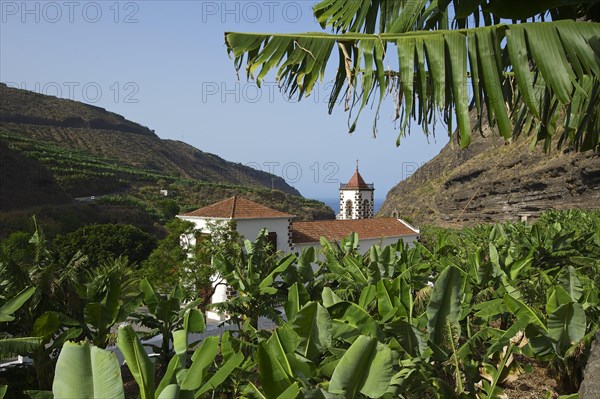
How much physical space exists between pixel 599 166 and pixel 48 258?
38891mm

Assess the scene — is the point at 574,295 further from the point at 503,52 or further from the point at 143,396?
the point at 143,396

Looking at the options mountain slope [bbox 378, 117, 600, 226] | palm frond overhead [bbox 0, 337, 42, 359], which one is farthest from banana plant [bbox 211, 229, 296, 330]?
mountain slope [bbox 378, 117, 600, 226]

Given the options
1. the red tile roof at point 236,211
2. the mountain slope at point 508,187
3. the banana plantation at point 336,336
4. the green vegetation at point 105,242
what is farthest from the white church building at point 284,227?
the banana plantation at point 336,336

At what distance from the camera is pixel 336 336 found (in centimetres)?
329

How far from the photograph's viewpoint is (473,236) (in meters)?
14.7

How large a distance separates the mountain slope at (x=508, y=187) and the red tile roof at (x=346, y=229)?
5.63m

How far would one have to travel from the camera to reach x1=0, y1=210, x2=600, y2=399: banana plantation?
237 centimetres

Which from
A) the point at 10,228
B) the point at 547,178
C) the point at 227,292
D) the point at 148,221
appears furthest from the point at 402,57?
the point at 148,221

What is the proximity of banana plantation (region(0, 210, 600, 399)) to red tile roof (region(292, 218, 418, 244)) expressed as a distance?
56.6 ft

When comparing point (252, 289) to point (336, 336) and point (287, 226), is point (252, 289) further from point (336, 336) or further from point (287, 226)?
point (287, 226)

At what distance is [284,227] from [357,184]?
49.5 feet

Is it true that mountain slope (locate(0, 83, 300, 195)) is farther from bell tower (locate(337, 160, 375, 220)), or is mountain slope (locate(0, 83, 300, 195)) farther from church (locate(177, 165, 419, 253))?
church (locate(177, 165, 419, 253))

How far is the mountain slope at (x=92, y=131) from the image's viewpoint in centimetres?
7262

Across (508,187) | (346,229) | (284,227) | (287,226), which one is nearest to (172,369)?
(284,227)
